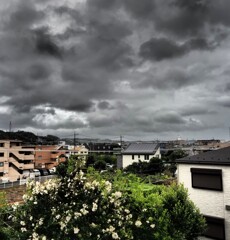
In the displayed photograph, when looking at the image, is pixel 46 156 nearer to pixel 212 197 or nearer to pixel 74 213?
pixel 212 197

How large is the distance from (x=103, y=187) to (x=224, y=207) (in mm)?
11126

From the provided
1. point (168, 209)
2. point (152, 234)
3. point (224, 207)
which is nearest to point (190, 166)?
point (224, 207)

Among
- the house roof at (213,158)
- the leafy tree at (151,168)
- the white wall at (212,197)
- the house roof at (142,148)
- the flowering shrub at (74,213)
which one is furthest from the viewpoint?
the house roof at (142,148)

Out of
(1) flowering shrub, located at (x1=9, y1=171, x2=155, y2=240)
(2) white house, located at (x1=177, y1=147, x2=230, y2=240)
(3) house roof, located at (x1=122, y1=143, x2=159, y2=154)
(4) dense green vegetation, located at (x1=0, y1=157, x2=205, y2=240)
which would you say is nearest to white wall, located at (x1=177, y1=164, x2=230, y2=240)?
(2) white house, located at (x1=177, y1=147, x2=230, y2=240)

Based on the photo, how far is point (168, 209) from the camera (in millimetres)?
15391

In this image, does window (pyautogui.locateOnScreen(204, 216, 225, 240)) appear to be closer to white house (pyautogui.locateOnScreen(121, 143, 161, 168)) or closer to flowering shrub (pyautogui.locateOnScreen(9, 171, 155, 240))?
flowering shrub (pyautogui.locateOnScreen(9, 171, 155, 240))

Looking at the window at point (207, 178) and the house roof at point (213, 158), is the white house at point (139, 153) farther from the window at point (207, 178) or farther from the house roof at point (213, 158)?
the window at point (207, 178)

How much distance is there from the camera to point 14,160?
69.8 meters

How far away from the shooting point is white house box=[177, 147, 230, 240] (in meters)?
16.8

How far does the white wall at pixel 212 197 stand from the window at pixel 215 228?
241 mm

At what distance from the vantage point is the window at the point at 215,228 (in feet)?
55.1

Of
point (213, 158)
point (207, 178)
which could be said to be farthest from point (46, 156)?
point (213, 158)

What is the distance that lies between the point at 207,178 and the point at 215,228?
322 cm

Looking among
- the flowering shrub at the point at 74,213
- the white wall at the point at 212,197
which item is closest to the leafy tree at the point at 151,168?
the white wall at the point at 212,197
